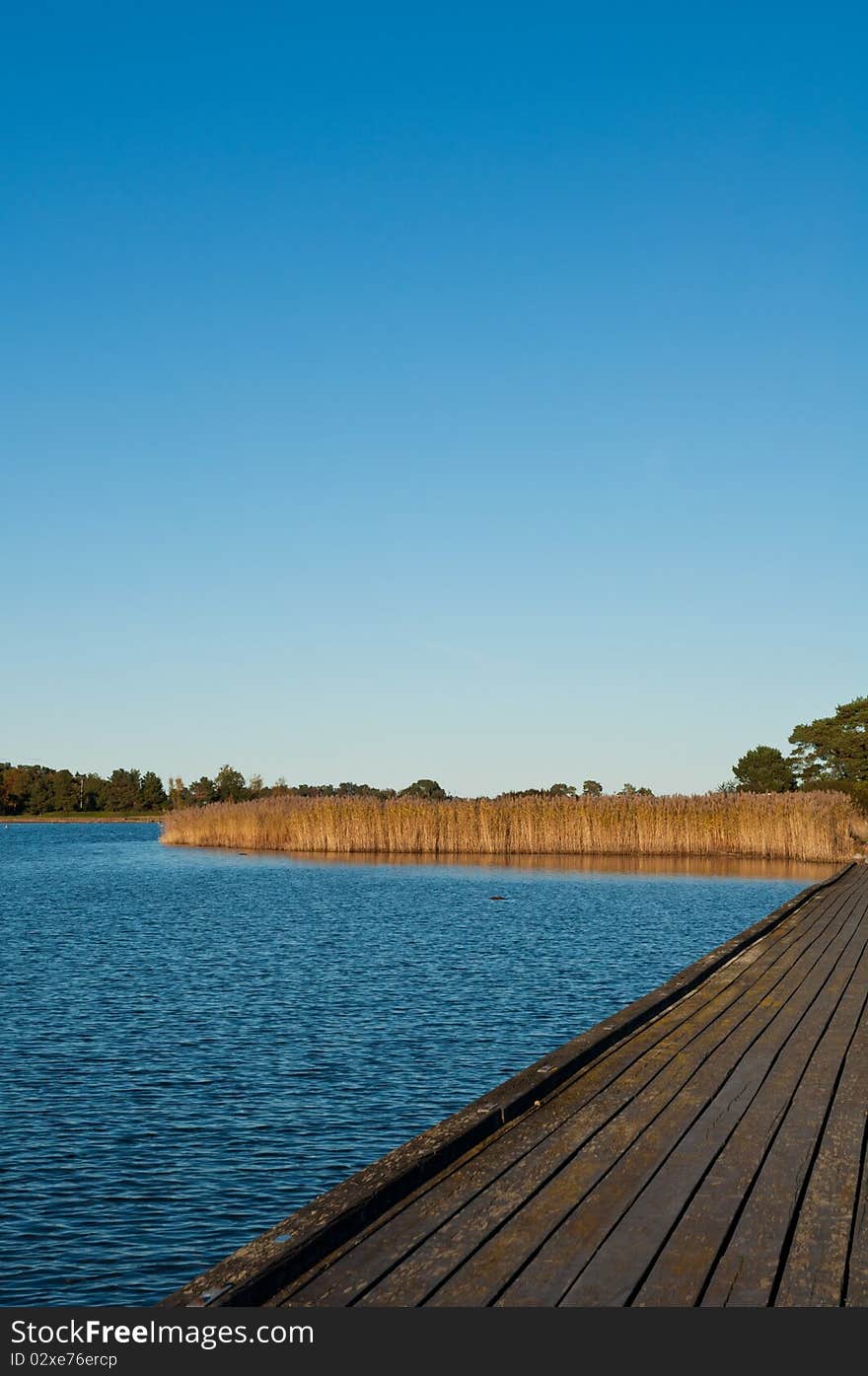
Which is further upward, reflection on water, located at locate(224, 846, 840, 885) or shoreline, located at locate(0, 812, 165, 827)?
shoreline, located at locate(0, 812, 165, 827)

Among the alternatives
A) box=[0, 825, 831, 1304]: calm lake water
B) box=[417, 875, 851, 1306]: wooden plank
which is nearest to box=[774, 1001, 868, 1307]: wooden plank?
box=[417, 875, 851, 1306]: wooden plank

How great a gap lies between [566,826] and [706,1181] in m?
35.1

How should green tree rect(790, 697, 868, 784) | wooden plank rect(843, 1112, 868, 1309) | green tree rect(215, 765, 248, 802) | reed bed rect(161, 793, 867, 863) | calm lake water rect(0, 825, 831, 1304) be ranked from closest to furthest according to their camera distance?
wooden plank rect(843, 1112, 868, 1309) < calm lake water rect(0, 825, 831, 1304) < reed bed rect(161, 793, 867, 863) < green tree rect(790, 697, 868, 784) < green tree rect(215, 765, 248, 802)

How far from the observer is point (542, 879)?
32.7 m

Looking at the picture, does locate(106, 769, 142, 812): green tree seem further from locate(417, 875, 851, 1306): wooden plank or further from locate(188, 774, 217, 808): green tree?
locate(417, 875, 851, 1306): wooden plank

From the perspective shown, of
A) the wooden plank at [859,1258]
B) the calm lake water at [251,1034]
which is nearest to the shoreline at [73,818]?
the calm lake water at [251,1034]

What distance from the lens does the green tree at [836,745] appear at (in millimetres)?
72625

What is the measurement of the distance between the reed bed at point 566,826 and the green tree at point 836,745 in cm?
3555

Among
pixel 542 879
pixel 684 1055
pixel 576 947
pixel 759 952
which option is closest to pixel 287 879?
pixel 542 879

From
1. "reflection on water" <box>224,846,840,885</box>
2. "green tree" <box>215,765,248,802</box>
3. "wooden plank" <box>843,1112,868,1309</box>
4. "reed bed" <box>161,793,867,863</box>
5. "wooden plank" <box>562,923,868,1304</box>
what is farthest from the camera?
"green tree" <box>215,765,248,802</box>

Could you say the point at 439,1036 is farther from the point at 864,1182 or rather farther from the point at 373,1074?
the point at 864,1182

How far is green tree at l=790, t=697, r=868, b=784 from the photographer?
238 feet

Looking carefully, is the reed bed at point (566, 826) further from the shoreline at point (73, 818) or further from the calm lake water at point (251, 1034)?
the shoreline at point (73, 818)

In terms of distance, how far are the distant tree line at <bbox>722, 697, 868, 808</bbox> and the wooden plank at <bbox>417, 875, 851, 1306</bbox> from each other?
6567 centimetres
